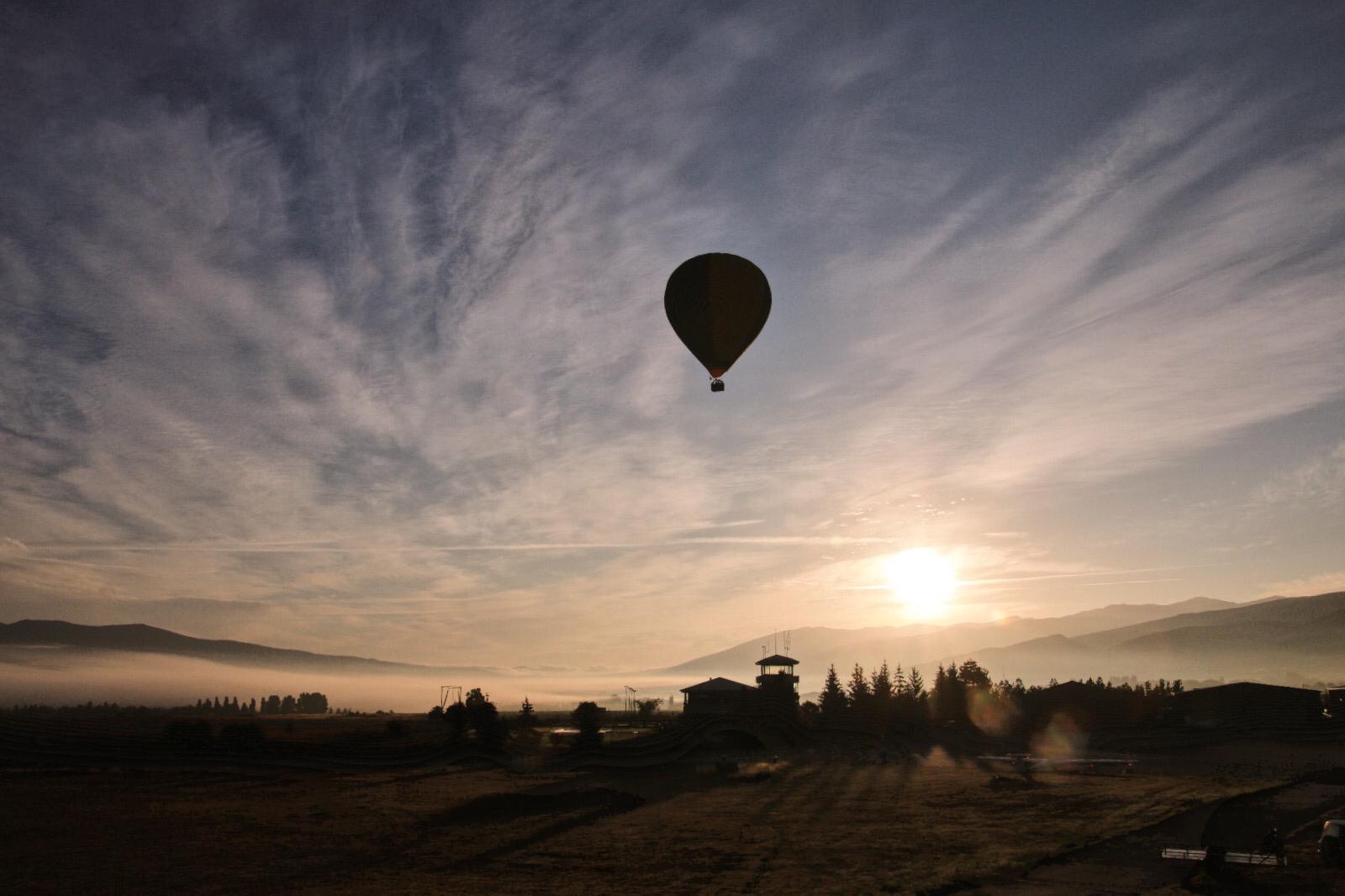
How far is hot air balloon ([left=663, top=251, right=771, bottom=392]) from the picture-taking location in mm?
35125

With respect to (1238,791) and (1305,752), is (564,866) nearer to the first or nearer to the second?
(1238,791)

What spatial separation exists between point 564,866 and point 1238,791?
134 feet

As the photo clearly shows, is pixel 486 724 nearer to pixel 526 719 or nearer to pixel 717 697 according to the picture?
pixel 717 697

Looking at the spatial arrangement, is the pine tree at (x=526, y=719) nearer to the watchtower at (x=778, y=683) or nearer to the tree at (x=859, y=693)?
the watchtower at (x=778, y=683)

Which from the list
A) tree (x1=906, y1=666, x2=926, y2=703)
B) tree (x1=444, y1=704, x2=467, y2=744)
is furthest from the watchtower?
tree (x1=906, y1=666, x2=926, y2=703)

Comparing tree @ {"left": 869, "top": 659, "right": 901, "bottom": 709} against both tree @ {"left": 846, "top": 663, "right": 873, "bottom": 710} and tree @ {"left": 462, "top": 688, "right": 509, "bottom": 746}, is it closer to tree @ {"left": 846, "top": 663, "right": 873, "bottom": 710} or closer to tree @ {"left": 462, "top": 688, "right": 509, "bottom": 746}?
tree @ {"left": 846, "top": 663, "right": 873, "bottom": 710}

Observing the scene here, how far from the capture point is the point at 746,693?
92000 millimetres

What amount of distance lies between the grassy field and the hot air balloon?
782 inches

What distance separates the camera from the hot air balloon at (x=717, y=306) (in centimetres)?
3512

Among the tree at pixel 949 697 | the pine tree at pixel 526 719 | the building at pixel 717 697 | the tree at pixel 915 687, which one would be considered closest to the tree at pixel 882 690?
the tree at pixel 949 697

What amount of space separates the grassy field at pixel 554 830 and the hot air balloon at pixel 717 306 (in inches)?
782

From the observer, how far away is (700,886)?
85.7 feet

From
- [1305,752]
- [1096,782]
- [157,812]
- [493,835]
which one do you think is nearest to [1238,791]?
[1096,782]

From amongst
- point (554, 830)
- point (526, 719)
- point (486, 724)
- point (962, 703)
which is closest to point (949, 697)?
point (962, 703)
